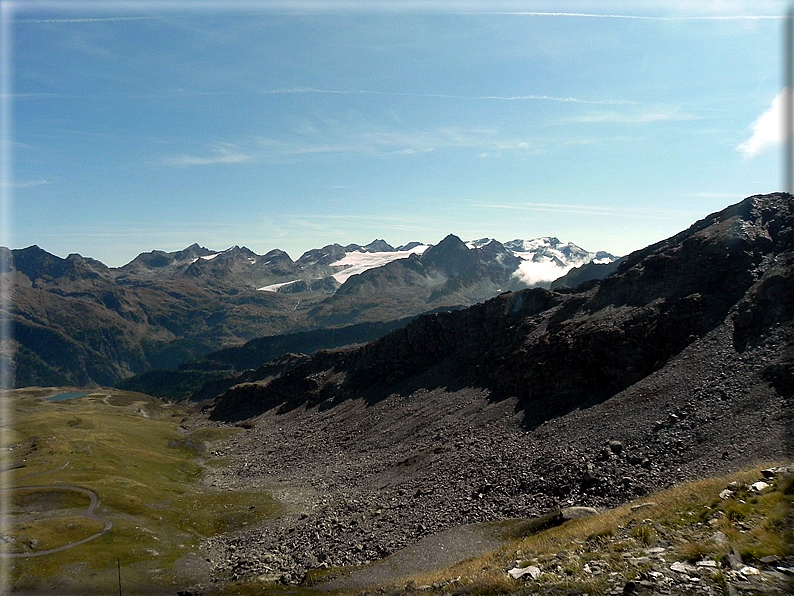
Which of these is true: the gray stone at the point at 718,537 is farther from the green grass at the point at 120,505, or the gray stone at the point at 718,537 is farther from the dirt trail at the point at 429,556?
the green grass at the point at 120,505

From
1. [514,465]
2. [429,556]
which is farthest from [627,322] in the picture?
[429,556]

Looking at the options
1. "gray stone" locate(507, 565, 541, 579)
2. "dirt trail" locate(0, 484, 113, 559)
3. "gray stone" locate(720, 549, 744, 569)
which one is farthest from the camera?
"dirt trail" locate(0, 484, 113, 559)

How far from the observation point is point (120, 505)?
264ft

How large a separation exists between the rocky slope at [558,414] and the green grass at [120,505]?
645 cm

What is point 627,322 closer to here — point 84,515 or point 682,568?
point 682,568

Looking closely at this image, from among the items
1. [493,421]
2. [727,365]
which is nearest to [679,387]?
[727,365]

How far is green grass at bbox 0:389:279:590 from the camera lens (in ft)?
202

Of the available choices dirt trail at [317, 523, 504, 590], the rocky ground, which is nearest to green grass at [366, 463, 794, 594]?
dirt trail at [317, 523, 504, 590]

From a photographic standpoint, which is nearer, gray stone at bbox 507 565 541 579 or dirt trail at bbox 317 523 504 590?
gray stone at bbox 507 565 541 579

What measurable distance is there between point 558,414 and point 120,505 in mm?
74327

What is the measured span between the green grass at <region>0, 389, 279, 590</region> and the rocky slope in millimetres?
6448

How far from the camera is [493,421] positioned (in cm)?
9038

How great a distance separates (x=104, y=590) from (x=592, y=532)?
55413 millimetres

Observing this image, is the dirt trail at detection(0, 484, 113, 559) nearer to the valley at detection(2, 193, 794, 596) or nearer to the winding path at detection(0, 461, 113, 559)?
the winding path at detection(0, 461, 113, 559)
